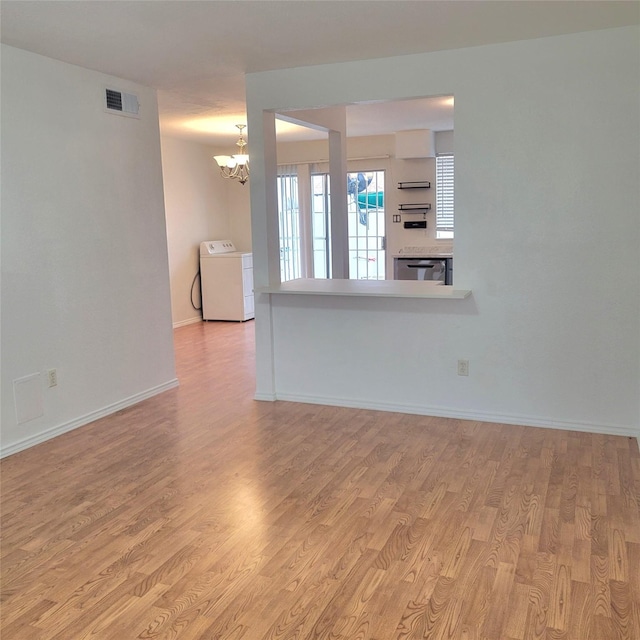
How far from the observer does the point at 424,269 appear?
7520 mm

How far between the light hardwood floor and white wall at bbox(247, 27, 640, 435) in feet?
0.87

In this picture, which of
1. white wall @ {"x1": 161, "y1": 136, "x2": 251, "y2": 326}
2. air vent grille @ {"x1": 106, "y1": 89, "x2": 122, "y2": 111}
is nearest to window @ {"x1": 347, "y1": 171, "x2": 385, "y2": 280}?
white wall @ {"x1": 161, "y1": 136, "x2": 251, "y2": 326}

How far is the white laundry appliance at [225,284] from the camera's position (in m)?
8.12

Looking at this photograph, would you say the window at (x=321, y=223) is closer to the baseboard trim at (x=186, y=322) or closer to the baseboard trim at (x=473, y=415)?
the baseboard trim at (x=186, y=322)

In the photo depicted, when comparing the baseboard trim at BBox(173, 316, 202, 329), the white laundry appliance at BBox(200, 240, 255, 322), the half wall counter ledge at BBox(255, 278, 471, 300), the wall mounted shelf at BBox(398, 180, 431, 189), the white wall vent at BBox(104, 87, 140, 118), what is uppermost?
the white wall vent at BBox(104, 87, 140, 118)

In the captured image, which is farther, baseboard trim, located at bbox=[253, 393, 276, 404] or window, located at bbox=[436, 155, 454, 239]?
window, located at bbox=[436, 155, 454, 239]

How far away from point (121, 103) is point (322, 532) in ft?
10.9

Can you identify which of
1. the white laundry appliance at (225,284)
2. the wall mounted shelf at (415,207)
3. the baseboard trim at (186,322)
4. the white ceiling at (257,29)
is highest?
the white ceiling at (257,29)

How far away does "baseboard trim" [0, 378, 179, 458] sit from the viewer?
12.1 ft

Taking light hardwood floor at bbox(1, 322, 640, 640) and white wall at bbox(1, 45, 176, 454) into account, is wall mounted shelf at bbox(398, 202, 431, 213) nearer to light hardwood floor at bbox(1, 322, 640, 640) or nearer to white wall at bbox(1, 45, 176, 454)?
white wall at bbox(1, 45, 176, 454)

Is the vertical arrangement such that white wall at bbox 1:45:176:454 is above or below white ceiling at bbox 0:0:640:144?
below

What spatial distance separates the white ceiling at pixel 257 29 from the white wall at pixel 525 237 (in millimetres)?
165

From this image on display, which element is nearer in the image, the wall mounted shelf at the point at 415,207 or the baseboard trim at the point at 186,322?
the wall mounted shelf at the point at 415,207

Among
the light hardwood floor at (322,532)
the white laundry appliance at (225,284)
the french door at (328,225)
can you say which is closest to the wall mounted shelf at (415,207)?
the french door at (328,225)
